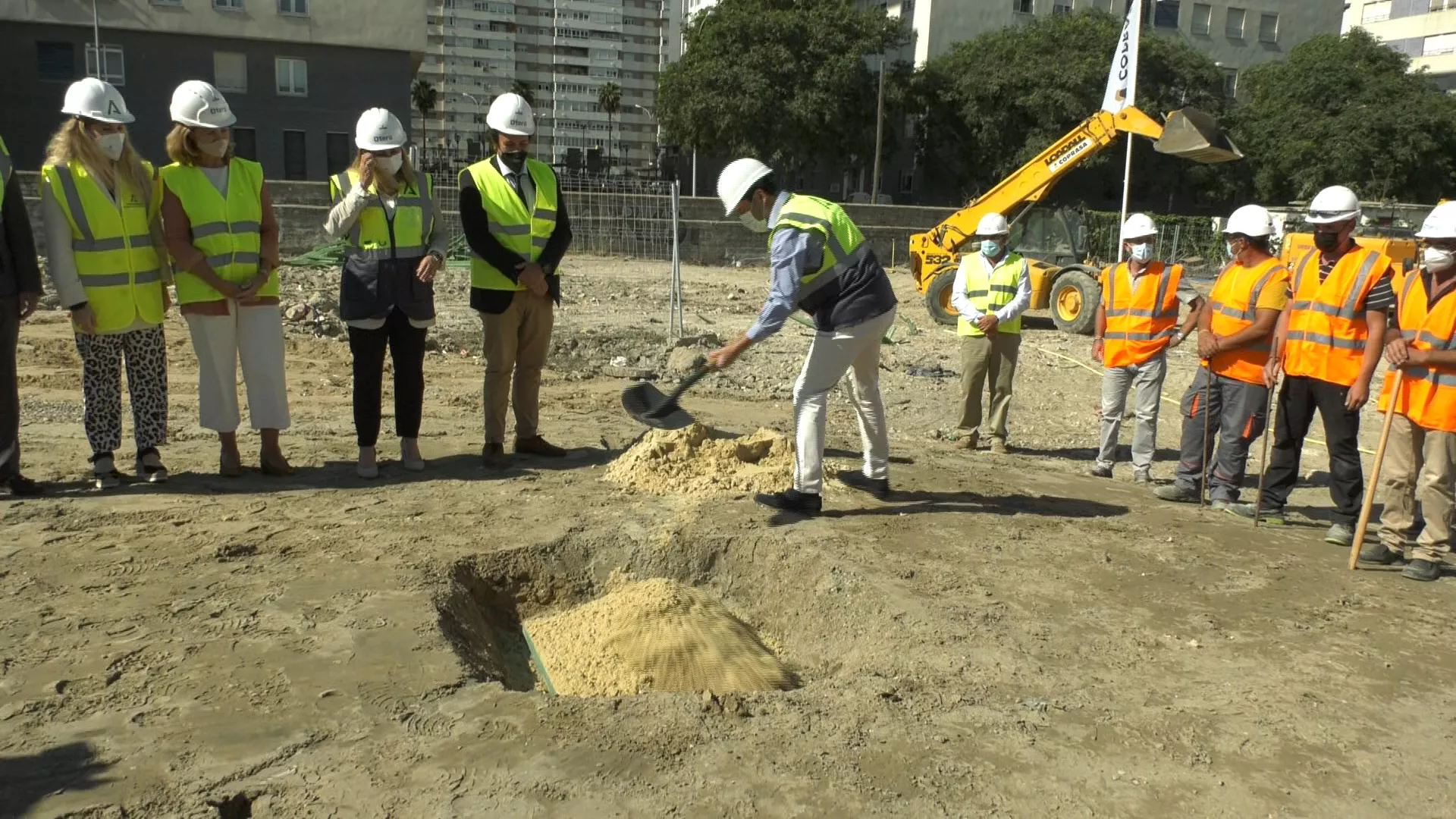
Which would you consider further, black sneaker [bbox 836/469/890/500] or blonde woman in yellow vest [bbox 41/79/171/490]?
black sneaker [bbox 836/469/890/500]

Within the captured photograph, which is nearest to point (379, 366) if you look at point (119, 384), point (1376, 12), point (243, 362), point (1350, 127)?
point (243, 362)

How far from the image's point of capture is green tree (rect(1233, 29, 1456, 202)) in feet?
125

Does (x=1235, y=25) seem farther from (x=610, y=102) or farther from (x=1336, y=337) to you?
(x=1336, y=337)

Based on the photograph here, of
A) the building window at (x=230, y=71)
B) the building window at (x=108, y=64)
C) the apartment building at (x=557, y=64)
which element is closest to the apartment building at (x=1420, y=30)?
the apartment building at (x=557, y=64)

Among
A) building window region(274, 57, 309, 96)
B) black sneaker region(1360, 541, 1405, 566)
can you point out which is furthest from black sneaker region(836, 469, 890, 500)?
building window region(274, 57, 309, 96)

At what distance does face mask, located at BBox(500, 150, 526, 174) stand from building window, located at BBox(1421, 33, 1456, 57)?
57.8 meters

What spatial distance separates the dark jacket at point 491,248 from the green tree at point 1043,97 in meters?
33.6

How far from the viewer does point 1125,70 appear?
15.2m

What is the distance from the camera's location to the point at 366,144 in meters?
5.38

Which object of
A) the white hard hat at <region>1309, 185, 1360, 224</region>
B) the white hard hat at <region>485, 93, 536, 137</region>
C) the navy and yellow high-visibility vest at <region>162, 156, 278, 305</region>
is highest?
the white hard hat at <region>485, 93, 536, 137</region>

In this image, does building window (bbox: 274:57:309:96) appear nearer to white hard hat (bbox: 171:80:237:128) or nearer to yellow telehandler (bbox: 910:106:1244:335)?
yellow telehandler (bbox: 910:106:1244:335)

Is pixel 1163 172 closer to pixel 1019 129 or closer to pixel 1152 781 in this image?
pixel 1019 129

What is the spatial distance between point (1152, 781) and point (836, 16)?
3694 cm

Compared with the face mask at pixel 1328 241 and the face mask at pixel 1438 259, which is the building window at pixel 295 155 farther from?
the face mask at pixel 1438 259
